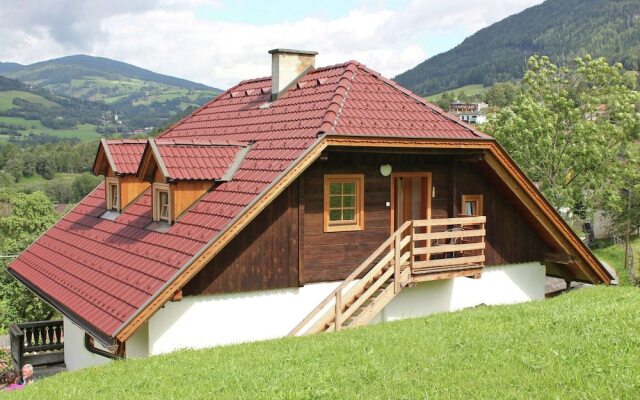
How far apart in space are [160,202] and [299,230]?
288 cm

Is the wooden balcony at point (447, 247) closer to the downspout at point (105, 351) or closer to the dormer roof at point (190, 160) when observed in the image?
the dormer roof at point (190, 160)

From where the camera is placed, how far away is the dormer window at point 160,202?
13242 mm

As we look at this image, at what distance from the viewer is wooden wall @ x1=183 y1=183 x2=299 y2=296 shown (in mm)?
11953

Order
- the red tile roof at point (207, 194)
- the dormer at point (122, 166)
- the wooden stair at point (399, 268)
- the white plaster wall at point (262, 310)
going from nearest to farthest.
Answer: the red tile roof at point (207, 194) → the white plaster wall at point (262, 310) → the wooden stair at point (399, 268) → the dormer at point (122, 166)

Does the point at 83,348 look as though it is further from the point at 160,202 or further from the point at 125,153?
the point at 125,153

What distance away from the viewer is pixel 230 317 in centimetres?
1218

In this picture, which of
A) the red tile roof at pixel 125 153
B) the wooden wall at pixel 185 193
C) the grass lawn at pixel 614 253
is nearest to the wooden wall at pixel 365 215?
the wooden wall at pixel 185 193

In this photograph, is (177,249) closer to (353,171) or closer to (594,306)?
(353,171)

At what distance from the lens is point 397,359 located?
9.21 metres

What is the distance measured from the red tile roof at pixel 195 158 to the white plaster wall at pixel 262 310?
241 centimetres

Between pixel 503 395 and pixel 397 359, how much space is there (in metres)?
1.91

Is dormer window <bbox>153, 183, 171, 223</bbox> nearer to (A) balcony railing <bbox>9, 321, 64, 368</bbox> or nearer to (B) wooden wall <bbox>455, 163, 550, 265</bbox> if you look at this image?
(A) balcony railing <bbox>9, 321, 64, 368</bbox>

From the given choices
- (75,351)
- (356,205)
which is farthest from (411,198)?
(75,351)

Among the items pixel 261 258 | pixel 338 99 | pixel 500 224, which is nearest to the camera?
pixel 261 258
